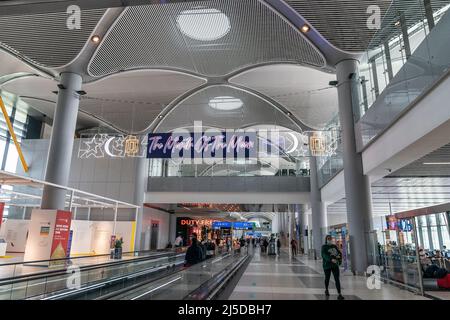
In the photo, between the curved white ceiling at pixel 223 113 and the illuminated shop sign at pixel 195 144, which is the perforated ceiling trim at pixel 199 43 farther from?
the illuminated shop sign at pixel 195 144

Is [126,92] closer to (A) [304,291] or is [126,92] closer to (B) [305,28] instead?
(B) [305,28]

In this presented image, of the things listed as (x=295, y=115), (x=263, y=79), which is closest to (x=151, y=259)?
(x=263, y=79)

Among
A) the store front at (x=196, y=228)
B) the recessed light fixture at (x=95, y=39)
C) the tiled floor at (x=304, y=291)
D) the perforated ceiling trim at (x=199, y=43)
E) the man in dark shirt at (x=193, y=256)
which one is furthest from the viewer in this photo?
the store front at (x=196, y=228)

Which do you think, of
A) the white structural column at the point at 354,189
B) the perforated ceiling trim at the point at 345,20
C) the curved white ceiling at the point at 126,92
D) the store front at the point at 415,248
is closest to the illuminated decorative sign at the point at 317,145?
the white structural column at the point at 354,189

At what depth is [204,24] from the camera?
15039 millimetres

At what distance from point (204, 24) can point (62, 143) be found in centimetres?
880

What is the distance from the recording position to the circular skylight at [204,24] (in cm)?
1425

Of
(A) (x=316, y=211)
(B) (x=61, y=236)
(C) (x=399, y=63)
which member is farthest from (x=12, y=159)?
(C) (x=399, y=63)

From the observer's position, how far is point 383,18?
12016 millimetres

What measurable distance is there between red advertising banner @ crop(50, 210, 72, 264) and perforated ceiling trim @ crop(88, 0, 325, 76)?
782 centimetres

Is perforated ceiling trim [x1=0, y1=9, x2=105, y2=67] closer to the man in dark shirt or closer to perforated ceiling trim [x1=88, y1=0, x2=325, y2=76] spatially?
perforated ceiling trim [x1=88, y1=0, x2=325, y2=76]

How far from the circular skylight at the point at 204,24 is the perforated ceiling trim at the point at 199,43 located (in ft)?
0.56

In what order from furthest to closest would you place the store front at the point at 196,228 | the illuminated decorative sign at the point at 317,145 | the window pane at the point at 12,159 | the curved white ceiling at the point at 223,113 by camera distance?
the store front at the point at 196,228 < the window pane at the point at 12,159 < the curved white ceiling at the point at 223,113 < the illuminated decorative sign at the point at 317,145

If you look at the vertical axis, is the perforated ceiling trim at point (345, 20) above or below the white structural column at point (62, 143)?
above
